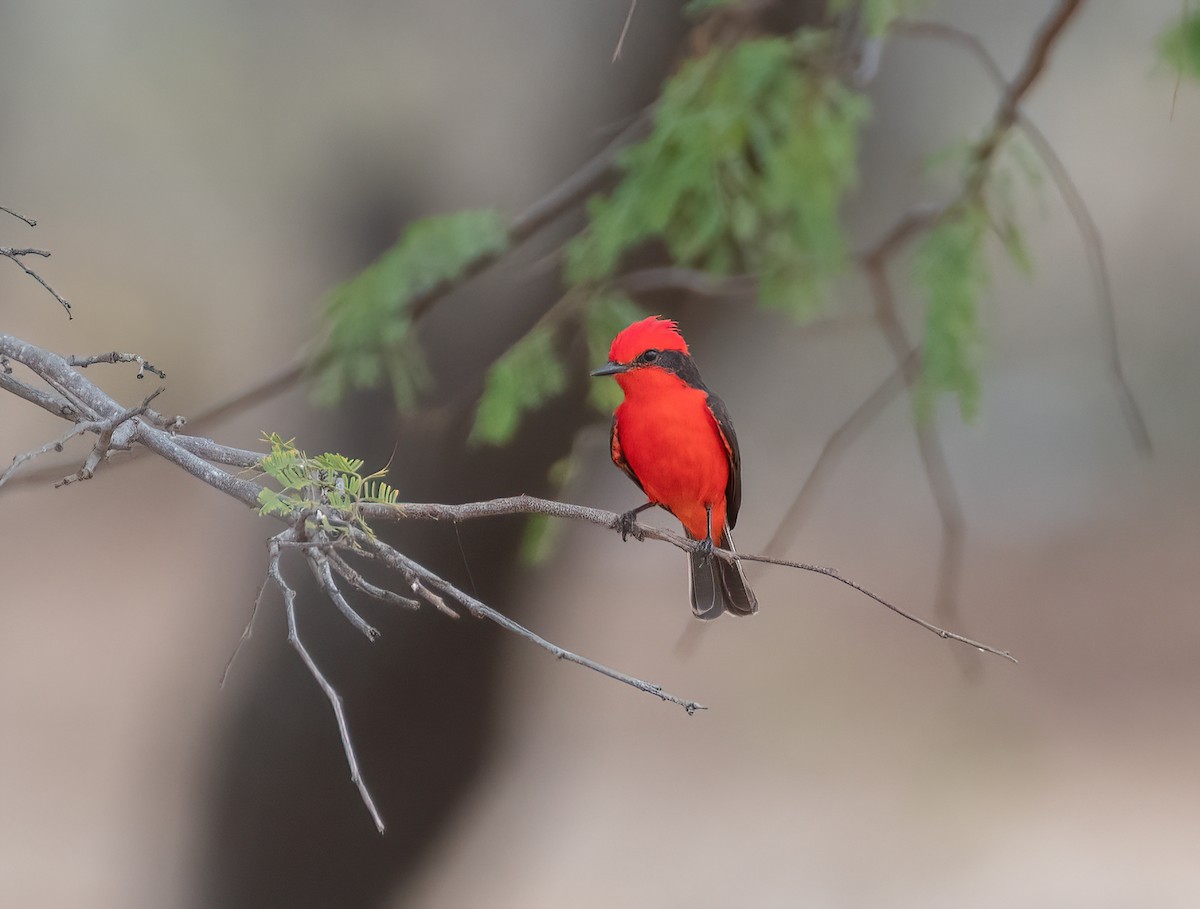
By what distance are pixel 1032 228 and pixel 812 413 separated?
2.91 ft

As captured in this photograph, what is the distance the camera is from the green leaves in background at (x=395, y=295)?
1.49 m

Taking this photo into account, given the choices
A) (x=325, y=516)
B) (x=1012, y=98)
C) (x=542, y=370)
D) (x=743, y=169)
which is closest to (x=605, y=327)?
(x=542, y=370)

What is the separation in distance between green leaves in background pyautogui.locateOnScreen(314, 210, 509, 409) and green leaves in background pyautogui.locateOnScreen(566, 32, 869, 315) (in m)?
0.14

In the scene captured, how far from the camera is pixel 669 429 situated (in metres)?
1.10

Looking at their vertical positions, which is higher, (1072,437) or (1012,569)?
(1072,437)

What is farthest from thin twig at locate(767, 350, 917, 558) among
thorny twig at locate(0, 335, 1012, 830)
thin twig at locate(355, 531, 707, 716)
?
thin twig at locate(355, 531, 707, 716)

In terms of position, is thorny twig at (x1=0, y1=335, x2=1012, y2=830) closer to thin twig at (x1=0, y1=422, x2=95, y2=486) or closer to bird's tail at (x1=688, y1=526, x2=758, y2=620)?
thin twig at (x1=0, y1=422, x2=95, y2=486)

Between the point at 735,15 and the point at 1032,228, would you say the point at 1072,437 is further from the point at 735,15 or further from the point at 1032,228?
the point at 735,15

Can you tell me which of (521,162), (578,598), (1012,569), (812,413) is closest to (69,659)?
(578,598)

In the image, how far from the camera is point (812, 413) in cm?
400

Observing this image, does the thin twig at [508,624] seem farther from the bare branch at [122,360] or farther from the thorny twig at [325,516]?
the bare branch at [122,360]

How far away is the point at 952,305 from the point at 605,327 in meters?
0.36

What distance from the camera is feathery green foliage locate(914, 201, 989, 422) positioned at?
1160 millimetres

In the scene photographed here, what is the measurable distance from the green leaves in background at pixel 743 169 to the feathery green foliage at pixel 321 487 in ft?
1.96
